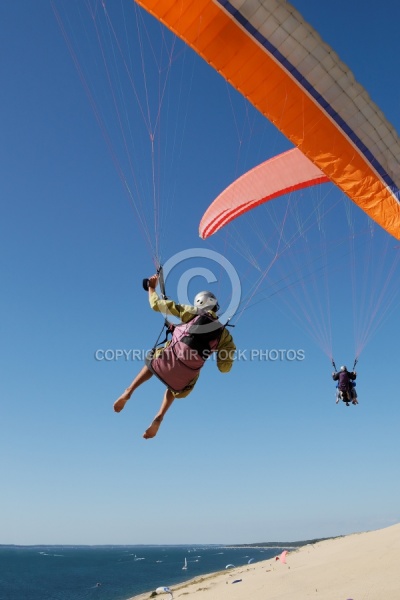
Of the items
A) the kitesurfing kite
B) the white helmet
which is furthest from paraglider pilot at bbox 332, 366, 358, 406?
the white helmet

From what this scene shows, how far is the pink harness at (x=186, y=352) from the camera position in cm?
521

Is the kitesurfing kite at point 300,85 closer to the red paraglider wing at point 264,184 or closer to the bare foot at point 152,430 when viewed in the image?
the red paraglider wing at point 264,184

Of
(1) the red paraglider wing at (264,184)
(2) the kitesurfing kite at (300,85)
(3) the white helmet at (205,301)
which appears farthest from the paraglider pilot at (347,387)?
(3) the white helmet at (205,301)

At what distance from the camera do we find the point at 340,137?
7.92 meters

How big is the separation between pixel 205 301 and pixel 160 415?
1.44 meters

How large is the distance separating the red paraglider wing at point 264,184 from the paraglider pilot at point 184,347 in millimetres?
5310

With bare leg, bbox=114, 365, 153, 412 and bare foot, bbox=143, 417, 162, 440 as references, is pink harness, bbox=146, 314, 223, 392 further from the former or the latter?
bare foot, bbox=143, 417, 162, 440

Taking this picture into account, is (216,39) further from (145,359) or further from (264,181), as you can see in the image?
(145,359)

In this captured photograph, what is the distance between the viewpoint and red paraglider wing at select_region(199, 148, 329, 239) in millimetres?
10258

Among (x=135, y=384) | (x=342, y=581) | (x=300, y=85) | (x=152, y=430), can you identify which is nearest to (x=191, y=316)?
(x=135, y=384)

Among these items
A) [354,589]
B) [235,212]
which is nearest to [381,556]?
[354,589]

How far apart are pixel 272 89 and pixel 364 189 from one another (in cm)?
231

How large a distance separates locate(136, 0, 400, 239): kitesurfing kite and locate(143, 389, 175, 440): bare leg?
489cm

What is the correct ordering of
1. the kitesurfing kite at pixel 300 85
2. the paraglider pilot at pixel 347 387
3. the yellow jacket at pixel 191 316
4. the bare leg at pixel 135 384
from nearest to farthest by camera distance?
1. the yellow jacket at pixel 191 316
2. the bare leg at pixel 135 384
3. the kitesurfing kite at pixel 300 85
4. the paraglider pilot at pixel 347 387
